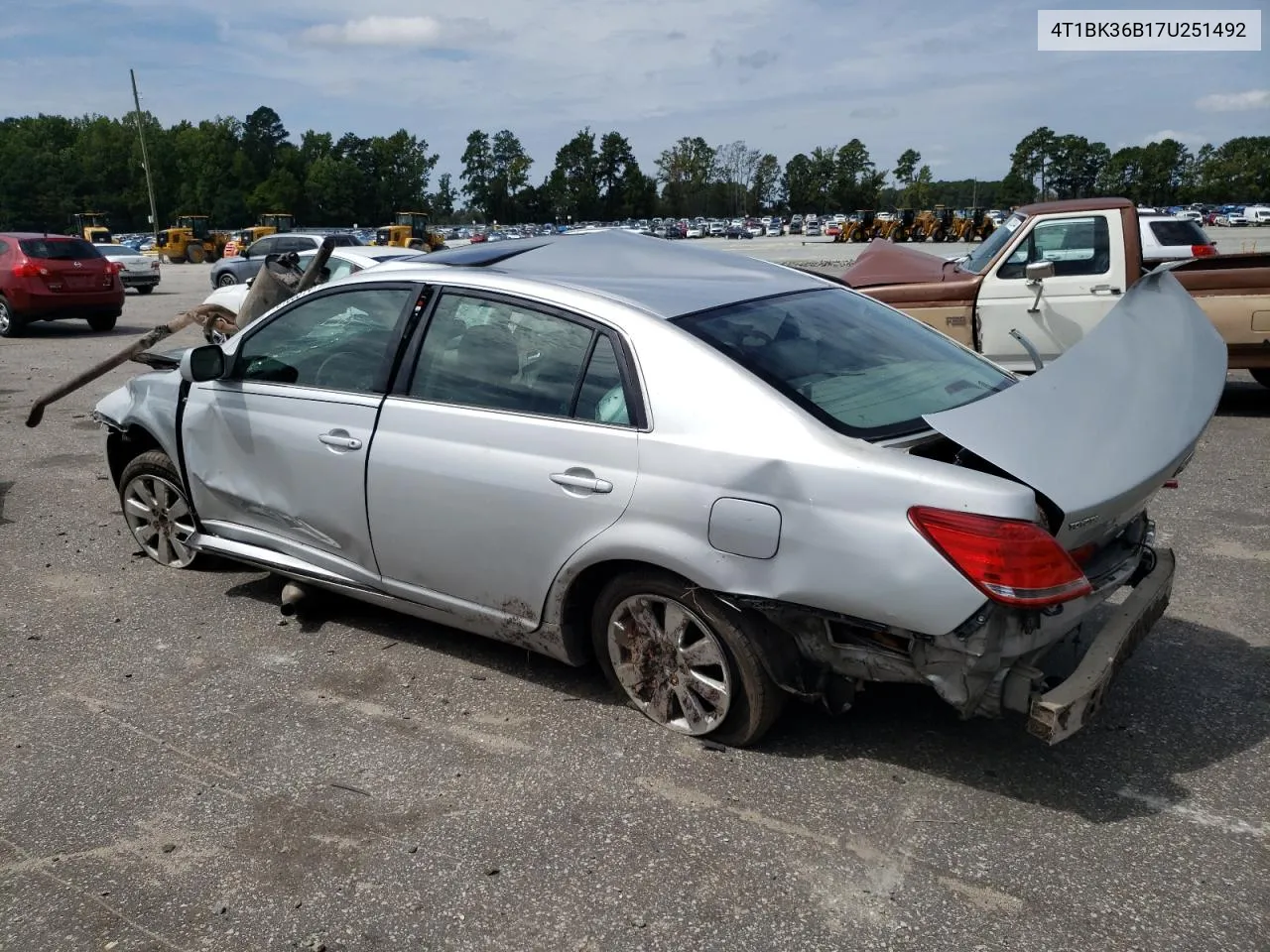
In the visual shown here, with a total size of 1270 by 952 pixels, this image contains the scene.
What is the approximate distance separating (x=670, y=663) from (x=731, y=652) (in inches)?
11.5

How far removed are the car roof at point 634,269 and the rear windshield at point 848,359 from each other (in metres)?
0.12

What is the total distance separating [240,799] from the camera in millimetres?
3352

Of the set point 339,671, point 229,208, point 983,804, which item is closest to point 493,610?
point 339,671

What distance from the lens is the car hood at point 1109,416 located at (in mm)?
2885

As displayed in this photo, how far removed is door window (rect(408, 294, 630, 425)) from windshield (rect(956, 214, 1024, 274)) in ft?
23.1

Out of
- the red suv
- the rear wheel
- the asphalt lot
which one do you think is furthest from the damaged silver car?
the rear wheel

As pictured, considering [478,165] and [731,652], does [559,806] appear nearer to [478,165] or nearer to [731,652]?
[731,652]

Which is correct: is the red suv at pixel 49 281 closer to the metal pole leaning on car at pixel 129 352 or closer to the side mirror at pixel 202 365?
the metal pole leaning on car at pixel 129 352

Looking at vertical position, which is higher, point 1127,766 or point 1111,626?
point 1111,626

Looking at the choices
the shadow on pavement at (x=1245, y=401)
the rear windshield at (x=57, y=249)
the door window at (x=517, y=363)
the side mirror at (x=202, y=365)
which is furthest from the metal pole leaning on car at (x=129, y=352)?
the rear windshield at (x=57, y=249)

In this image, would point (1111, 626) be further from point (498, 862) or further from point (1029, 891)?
point (498, 862)

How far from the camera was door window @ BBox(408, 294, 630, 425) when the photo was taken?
11.7 ft

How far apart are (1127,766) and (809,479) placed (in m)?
1.47

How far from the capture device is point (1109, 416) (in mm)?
3131
